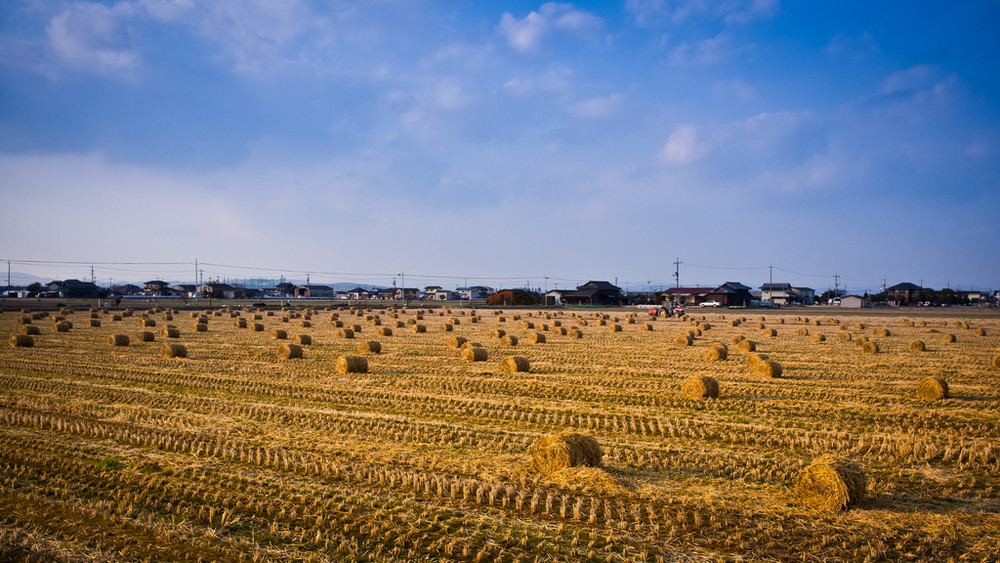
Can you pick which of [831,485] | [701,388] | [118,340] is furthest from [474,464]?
[118,340]

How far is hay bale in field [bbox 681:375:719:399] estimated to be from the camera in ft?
47.1

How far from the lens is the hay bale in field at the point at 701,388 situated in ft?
47.1

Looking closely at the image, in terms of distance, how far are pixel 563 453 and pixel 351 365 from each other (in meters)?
10.9

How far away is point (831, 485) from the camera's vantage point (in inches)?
286

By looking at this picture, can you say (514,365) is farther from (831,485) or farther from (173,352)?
(173,352)

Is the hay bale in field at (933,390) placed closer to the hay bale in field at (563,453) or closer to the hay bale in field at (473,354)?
the hay bale in field at (563,453)

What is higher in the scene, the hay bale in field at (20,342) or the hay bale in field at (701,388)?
the hay bale in field at (20,342)

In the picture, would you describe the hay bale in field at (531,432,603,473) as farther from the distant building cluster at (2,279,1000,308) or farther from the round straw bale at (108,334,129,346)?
the distant building cluster at (2,279,1000,308)

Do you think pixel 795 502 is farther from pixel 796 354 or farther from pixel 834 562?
pixel 796 354

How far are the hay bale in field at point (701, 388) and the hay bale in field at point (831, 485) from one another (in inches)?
266

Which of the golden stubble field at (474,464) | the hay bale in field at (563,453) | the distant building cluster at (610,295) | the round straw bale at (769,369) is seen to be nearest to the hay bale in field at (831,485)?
the golden stubble field at (474,464)

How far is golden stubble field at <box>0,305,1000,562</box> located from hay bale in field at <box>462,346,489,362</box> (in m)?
1.96

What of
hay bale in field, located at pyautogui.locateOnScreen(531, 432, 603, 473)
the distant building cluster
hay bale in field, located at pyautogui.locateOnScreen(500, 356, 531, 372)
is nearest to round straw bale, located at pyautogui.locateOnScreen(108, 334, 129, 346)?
hay bale in field, located at pyautogui.locateOnScreen(500, 356, 531, 372)

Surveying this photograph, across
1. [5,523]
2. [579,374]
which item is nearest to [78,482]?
[5,523]
